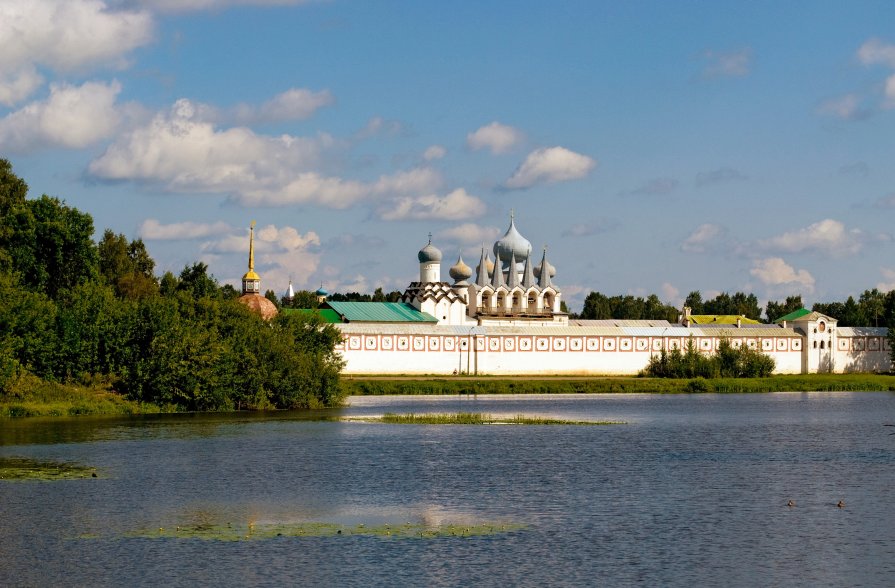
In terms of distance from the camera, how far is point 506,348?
267 ft

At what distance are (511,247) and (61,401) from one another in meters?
62.3

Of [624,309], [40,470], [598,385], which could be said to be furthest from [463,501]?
[624,309]

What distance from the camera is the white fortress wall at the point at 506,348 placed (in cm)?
7856

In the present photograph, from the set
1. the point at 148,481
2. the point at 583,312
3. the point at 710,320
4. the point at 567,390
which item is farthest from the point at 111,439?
the point at 583,312

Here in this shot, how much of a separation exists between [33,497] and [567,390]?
4881 cm

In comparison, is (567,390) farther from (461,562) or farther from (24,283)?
(461,562)

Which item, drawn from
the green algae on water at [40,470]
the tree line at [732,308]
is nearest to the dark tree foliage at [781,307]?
the tree line at [732,308]

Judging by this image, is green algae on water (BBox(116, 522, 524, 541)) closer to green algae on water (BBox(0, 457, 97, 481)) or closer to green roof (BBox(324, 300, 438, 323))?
green algae on water (BBox(0, 457, 97, 481))

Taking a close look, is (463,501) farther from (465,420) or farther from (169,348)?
(169,348)

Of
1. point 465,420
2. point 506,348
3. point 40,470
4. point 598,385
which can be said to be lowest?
point 40,470

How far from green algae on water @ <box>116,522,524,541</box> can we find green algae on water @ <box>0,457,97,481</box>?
6822 millimetres

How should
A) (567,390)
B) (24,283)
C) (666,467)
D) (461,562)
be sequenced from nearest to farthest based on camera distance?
1. (461,562)
2. (666,467)
3. (24,283)
4. (567,390)

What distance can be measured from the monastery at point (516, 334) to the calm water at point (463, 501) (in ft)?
119

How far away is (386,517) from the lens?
74.3 feet
